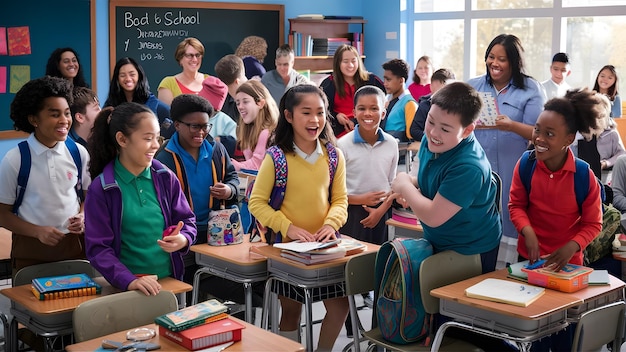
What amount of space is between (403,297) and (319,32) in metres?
7.69

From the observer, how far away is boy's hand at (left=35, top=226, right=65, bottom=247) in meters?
3.27

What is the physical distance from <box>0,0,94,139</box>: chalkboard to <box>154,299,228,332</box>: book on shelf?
5477 mm

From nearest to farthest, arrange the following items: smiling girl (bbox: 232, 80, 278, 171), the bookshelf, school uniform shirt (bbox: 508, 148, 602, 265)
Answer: school uniform shirt (bbox: 508, 148, 602, 265) < smiling girl (bbox: 232, 80, 278, 171) < the bookshelf

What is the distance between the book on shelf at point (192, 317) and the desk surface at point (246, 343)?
0.17 feet

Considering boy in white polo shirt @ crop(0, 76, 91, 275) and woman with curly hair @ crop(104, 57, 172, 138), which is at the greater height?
woman with curly hair @ crop(104, 57, 172, 138)

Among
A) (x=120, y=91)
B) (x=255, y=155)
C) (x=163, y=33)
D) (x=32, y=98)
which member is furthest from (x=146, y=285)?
(x=163, y=33)

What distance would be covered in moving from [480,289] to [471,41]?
8.24 metres

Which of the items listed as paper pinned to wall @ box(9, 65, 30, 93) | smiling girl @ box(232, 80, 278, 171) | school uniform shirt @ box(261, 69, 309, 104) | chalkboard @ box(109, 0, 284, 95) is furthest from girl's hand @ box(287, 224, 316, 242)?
chalkboard @ box(109, 0, 284, 95)

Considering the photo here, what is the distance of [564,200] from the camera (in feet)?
10.4

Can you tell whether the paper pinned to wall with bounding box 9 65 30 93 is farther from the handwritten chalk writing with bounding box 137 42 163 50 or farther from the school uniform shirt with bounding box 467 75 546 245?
the school uniform shirt with bounding box 467 75 546 245

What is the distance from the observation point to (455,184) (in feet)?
9.34

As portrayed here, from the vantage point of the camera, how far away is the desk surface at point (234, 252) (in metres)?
3.34

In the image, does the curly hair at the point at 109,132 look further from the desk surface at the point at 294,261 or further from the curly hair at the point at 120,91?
the curly hair at the point at 120,91

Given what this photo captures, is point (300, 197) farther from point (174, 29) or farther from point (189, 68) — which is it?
point (174, 29)
